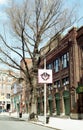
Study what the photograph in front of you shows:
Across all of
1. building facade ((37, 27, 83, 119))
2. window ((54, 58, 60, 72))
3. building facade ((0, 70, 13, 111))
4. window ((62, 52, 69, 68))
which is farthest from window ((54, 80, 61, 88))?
building facade ((0, 70, 13, 111))

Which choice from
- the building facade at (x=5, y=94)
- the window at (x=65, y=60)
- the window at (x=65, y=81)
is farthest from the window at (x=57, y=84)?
the building facade at (x=5, y=94)

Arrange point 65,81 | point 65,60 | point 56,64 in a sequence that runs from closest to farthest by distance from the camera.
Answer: point 65,81
point 65,60
point 56,64

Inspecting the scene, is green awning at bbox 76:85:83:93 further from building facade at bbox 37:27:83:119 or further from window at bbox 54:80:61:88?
window at bbox 54:80:61:88

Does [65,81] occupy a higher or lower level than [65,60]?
lower

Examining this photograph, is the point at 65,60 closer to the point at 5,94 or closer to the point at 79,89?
the point at 79,89

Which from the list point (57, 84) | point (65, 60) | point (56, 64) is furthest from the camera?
point (56, 64)

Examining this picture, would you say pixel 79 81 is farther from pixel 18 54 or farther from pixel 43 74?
pixel 43 74

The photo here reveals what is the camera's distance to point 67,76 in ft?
159

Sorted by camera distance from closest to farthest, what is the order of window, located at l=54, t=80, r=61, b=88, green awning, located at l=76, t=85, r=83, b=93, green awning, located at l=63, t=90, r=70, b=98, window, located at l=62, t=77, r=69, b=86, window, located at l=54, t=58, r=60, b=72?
green awning, located at l=76, t=85, r=83, b=93
green awning, located at l=63, t=90, r=70, b=98
window, located at l=62, t=77, r=69, b=86
window, located at l=54, t=80, r=61, b=88
window, located at l=54, t=58, r=60, b=72

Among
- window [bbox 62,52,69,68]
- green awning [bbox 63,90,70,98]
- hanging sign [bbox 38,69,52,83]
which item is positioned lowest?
green awning [bbox 63,90,70,98]

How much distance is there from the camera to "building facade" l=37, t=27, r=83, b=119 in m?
44.4

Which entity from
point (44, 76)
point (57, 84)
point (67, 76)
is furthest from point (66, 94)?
point (44, 76)

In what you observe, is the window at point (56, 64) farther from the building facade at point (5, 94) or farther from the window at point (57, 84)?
the building facade at point (5, 94)

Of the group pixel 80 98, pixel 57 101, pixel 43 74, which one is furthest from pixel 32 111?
pixel 57 101
